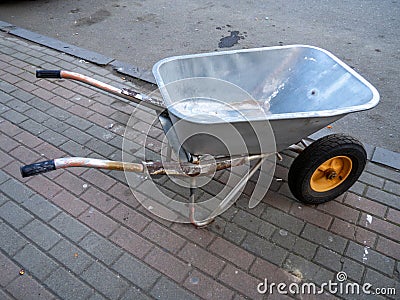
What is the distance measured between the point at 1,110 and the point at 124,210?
199 cm

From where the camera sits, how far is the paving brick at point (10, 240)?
7.81 feet

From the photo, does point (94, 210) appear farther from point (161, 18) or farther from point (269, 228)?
point (161, 18)

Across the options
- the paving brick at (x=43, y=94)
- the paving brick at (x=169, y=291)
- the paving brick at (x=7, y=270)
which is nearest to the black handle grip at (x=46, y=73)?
the paving brick at (x=7, y=270)

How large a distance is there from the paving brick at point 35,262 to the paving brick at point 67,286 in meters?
0.05

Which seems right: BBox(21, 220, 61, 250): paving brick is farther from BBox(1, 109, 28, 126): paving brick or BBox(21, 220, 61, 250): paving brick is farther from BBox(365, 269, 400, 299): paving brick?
BBox(365, 269, 400, 299): paving brick

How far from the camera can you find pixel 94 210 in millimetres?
2654

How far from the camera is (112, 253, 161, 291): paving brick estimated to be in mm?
2209

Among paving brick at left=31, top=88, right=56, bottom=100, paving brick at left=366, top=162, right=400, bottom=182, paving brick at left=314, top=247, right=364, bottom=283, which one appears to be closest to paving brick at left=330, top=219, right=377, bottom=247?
paving brick at left=314, top=247, right=364, bottom=283

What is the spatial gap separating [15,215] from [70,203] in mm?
392

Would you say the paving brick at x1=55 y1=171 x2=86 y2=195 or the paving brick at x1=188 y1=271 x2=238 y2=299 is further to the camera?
the paving brick at x1=55 y1=171 x2=86 y2=195

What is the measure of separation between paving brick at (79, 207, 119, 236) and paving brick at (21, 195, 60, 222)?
23 cm

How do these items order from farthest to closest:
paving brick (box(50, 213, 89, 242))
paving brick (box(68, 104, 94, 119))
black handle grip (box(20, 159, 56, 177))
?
paving brick (box(68, 104, 94, 119)) < paving brick (box(50, 213, 89, 242)) < black handle grip (box(20, 159, 56, 177))

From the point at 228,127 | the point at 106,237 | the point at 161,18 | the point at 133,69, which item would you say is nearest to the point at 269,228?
the point at 228,127

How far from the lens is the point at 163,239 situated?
246cm
